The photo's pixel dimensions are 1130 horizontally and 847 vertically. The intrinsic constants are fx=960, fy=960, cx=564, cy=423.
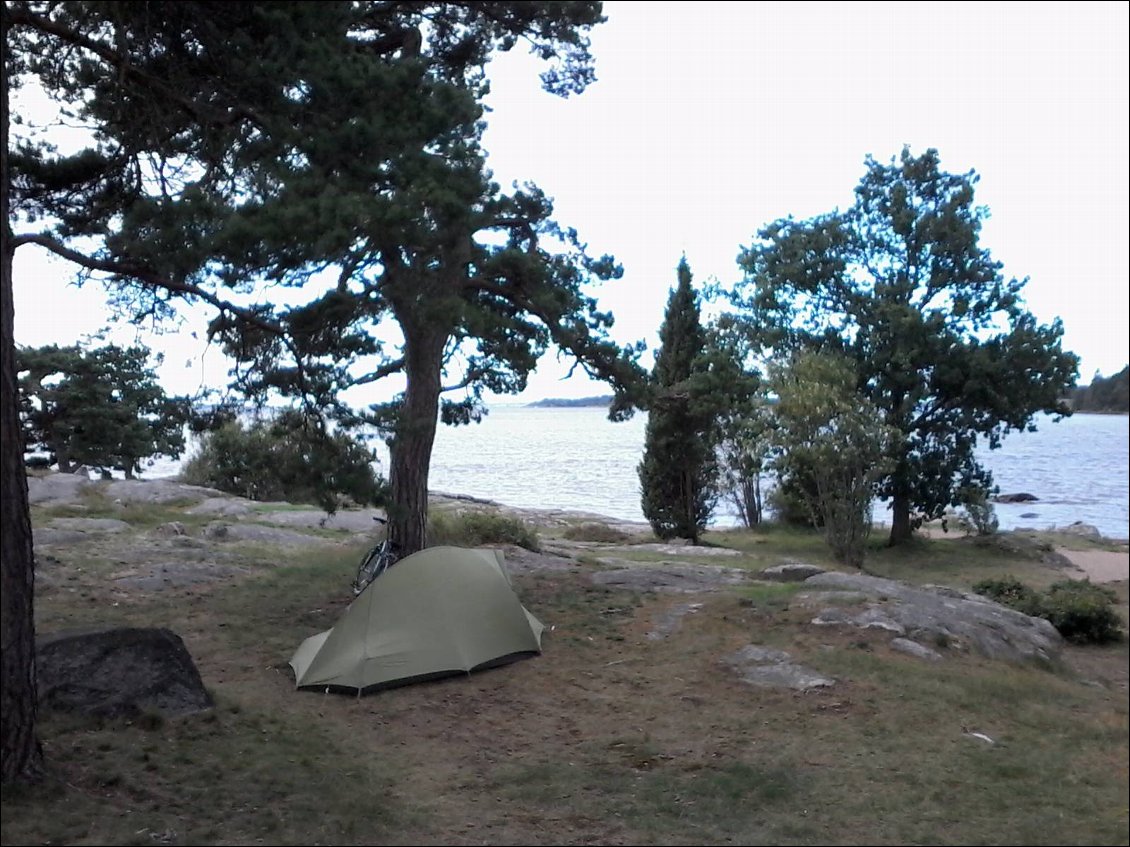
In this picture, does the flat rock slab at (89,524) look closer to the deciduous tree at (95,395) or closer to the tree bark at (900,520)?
the deciduous tree at (95,395)

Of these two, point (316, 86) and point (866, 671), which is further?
point (866, 671)

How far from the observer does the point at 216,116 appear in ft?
25.8

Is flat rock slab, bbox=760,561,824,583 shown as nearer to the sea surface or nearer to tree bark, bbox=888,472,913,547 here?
the sea surface

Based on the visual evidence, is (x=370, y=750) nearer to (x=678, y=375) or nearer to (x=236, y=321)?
(x=236, y=321)

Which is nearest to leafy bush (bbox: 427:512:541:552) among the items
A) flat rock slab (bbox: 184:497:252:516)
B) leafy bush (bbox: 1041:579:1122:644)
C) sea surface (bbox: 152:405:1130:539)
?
sea surface (bbox: 152:405:1130:539)

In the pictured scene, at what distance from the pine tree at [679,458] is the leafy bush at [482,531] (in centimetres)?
700

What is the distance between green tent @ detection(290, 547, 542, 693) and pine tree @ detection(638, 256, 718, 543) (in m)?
14.2

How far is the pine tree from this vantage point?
25.1m

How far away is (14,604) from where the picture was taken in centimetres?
566

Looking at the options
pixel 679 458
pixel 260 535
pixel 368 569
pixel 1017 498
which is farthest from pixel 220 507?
pixel 1017 498

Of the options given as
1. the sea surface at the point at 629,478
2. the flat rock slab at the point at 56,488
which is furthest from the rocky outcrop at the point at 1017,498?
the flat rock slab at the point at 56,488

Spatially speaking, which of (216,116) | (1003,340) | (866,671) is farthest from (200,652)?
(1003,340)

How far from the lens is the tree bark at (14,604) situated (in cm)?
562

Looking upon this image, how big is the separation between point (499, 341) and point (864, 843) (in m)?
8.66
